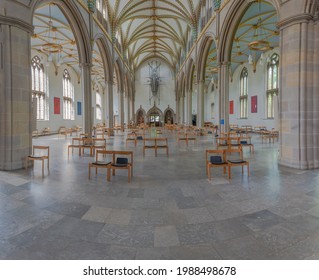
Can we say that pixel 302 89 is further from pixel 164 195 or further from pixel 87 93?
pixel 87 93

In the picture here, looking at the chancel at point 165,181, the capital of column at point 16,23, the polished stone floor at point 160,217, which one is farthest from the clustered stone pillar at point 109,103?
the polished stone floor at point 160,217

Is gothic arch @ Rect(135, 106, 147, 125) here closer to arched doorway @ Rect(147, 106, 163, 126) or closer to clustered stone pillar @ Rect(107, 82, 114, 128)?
arched doorway @ Rect(147, 106, 163, 126)

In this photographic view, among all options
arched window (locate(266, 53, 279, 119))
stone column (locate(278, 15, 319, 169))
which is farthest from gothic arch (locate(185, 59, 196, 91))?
stone column (locate(278, 15, 319, 169))

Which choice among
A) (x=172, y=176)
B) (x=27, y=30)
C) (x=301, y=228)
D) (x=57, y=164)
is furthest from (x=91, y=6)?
(x=301, y=228)

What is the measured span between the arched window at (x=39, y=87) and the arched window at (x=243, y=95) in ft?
80.2

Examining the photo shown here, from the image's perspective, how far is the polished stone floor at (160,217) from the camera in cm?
264

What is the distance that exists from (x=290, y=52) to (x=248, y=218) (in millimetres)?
6322

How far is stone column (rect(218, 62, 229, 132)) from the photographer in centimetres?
1343

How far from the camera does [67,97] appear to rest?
2889 centimetres

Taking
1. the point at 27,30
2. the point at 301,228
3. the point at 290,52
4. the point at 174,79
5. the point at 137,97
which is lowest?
the point at 301,228

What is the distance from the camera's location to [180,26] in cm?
2741

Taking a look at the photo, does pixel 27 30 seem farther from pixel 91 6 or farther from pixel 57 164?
pixel 91 6

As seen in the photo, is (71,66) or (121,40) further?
(71,66)

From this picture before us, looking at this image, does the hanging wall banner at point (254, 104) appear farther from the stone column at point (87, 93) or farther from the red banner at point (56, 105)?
the red banner at point (56, 105)
